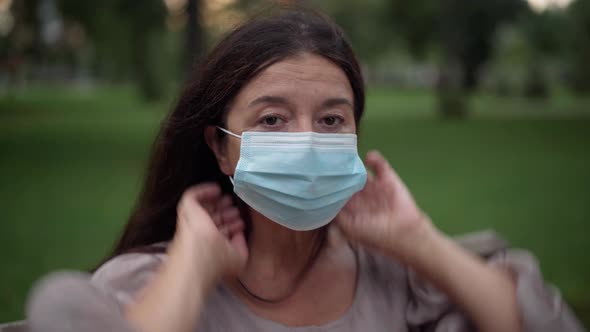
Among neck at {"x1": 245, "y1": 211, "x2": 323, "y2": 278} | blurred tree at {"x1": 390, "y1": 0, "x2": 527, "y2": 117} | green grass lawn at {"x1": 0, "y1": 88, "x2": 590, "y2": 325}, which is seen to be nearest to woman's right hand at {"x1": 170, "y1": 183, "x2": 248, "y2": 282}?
neck at {"x1": 245, "y1": 211, "x2": 323, "y2": 278}

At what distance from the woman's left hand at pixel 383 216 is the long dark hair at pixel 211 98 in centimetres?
26

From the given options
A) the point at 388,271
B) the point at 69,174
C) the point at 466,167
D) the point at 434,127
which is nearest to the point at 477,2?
the point at 434,127

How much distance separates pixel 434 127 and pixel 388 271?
17447 millimetres

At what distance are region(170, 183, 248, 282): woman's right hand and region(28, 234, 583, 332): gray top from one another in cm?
15

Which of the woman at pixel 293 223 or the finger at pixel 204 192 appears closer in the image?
the woman at pixel 293 223

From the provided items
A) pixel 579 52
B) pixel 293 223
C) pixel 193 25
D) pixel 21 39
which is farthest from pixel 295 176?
pixel 579 52

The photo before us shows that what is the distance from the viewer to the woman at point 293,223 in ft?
5.80

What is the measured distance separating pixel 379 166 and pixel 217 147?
0.55 metres

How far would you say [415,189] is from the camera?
360 inches

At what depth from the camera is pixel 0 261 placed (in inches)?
231

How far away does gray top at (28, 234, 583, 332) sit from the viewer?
1.40m

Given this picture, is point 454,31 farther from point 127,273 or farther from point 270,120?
point 127,273

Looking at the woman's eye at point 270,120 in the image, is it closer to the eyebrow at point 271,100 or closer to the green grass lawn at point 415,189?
the eyebrow at point 271,100

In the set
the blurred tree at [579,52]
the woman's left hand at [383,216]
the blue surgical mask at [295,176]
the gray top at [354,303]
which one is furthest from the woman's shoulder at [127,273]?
the blurred tree at [579,52]
